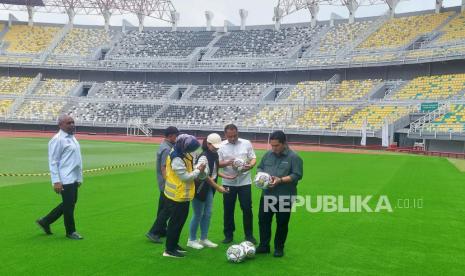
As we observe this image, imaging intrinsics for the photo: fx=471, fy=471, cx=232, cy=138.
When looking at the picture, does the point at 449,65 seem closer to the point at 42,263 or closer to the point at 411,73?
the point at 411,73

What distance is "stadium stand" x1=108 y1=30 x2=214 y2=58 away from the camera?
215ft

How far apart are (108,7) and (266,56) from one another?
80.7 ft

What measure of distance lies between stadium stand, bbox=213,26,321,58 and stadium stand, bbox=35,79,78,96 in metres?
20.6

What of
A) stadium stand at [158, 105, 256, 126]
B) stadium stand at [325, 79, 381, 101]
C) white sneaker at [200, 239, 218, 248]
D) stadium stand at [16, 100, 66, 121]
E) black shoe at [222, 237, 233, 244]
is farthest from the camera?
stadium stand at [16, 100, 66, 121]

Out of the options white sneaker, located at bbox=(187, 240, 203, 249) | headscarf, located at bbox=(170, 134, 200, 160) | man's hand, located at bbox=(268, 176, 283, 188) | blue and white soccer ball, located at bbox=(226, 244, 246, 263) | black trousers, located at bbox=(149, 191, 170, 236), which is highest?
headscarf, located at bbox=(170, 134, 200, 160)

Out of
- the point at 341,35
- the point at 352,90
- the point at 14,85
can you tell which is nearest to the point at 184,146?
the point at 352,90

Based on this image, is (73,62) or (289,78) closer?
(289,78)

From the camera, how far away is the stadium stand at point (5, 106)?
59669 mm

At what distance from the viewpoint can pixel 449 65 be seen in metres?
46.5

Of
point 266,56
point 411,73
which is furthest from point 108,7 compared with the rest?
point 411,73

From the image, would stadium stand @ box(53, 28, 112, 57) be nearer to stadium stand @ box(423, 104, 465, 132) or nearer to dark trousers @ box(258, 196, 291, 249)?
stadium stand @ box(423, 104, 465, 132)

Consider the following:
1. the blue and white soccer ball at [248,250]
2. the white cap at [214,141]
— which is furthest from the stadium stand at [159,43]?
the blue and white soccer ball at [248,250]

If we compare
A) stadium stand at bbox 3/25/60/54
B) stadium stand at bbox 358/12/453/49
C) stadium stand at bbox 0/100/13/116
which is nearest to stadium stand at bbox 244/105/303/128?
stadium stand at bbox 358/12/453/49

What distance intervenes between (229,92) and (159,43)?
15.5 meters
